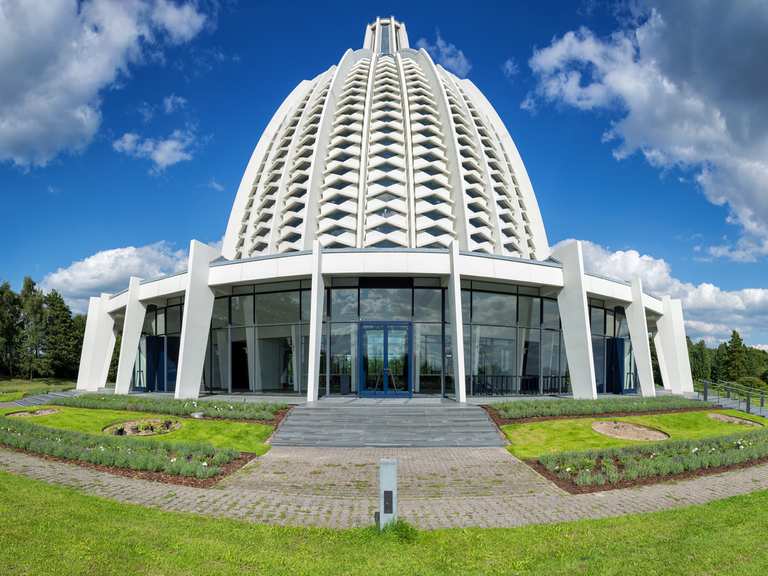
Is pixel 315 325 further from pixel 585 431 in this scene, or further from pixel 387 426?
pixel 585 431

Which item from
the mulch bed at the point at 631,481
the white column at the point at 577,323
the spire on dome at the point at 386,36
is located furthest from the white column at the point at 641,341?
the spire on dome at the point at 386,36

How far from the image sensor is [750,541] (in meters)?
7.10

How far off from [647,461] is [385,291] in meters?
15.1

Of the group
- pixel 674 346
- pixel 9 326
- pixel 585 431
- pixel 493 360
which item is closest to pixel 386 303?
pixel 493 360

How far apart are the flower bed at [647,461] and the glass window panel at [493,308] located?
12288 millimetres

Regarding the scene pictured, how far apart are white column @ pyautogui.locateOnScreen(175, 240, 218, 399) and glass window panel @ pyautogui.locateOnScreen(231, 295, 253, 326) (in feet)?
6.64

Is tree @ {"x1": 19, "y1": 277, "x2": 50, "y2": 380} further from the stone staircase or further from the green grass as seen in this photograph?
the green grass

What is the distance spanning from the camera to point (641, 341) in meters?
28.4

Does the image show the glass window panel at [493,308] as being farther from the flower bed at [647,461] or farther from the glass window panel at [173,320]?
the glass window panel at [173,320]

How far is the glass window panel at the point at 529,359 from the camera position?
27.2m

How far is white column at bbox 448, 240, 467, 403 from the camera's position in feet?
71.2

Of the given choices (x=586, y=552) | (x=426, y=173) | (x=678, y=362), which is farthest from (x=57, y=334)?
(x=586, y=552)

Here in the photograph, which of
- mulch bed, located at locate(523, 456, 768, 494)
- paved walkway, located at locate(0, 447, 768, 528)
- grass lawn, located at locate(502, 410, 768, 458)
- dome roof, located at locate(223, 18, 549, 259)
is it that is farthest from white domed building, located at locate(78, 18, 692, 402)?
mulch bed, located at locate(523, 456, 768, 494)

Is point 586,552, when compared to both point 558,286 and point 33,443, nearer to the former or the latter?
point 33,443
